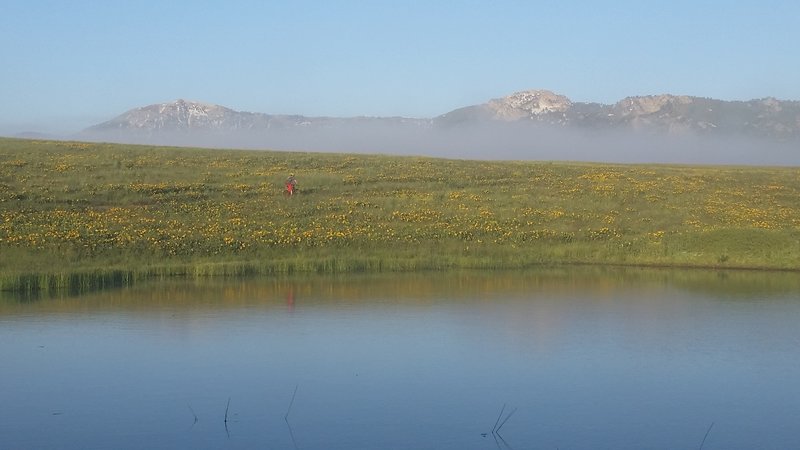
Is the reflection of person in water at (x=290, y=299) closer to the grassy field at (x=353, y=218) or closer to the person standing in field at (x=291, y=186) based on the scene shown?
the grassy field at (x=353, y=218)

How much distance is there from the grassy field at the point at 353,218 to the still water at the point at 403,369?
5.95 m

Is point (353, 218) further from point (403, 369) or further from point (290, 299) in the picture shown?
point (403, 369)

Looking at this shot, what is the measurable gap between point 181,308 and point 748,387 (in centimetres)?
1301

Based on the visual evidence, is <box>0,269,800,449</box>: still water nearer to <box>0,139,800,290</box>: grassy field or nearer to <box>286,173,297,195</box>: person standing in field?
<box>0,139,800,290</box>: grassy field

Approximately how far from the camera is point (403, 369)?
16.3 meters

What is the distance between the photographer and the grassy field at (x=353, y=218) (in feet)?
104

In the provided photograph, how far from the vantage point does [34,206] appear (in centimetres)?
3756

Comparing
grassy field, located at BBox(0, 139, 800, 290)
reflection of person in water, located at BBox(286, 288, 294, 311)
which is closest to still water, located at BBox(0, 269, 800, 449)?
reflection of person in water, located at BBox(286, 288, 294, 311)

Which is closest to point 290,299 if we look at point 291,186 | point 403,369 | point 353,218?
point 403,369

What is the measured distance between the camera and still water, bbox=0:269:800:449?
12586 mm

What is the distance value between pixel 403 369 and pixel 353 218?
22.8 metres

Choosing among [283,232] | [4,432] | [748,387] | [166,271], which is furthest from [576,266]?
[4,432]

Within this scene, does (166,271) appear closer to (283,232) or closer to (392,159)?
(283,232)

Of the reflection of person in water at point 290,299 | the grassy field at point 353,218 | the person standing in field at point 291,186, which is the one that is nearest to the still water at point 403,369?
the reflection of person in water at point 290,299
